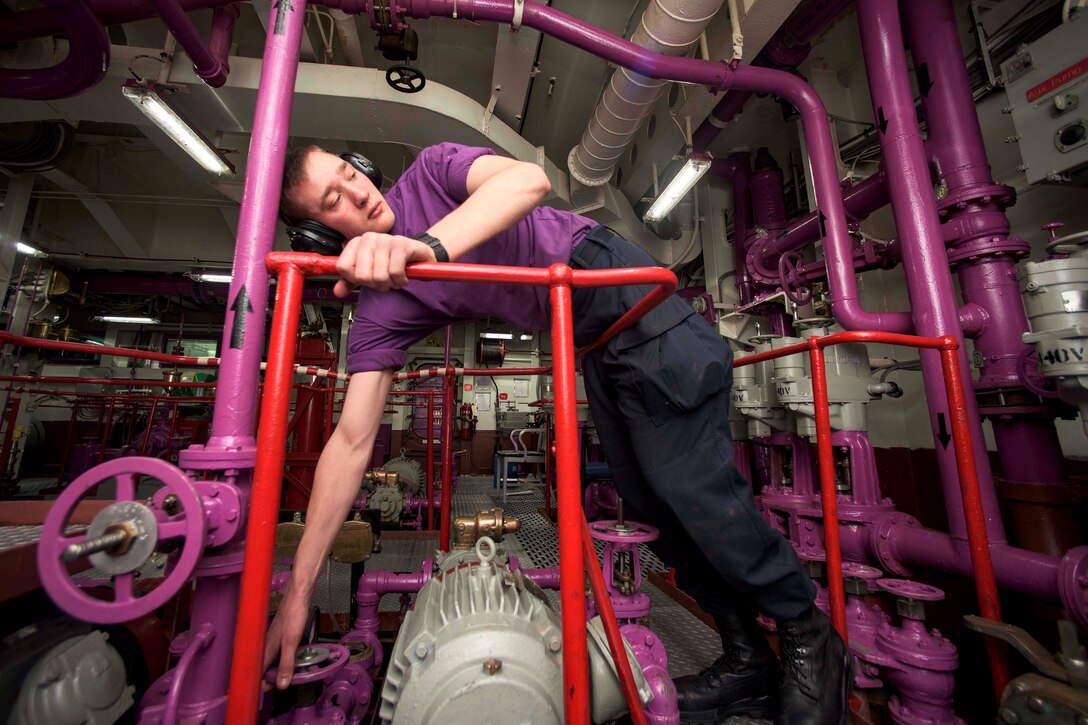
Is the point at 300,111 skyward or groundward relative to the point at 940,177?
skyward

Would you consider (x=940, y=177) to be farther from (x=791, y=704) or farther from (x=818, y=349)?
(x=791, y=704)

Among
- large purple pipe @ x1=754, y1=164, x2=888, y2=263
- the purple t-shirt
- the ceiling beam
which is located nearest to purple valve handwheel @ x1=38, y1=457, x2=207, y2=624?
the purple t-shirt

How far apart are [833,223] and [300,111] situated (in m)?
3.98

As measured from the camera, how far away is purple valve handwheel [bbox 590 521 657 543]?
1407 mm

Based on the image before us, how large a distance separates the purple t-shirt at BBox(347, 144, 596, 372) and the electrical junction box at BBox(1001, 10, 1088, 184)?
2415 mm

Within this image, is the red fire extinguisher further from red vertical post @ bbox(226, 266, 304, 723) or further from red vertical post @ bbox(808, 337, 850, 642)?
red vertical post @ bbox(226, 266, 304, 723)

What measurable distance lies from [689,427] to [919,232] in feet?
6.05

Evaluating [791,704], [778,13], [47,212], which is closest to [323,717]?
[791,704]

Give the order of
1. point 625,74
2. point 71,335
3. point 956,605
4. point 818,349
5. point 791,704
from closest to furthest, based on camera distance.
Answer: point 791,704 → point 818,349 → point 956,605 → point 625,74 → point 71,335

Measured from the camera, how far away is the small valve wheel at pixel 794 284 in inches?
132

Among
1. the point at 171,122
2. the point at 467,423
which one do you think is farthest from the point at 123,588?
the point at 467,423

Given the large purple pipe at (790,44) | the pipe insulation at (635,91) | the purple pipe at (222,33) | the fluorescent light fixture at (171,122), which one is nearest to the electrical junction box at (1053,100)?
the large purple pipe at (790,44)

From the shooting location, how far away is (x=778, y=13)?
2602mm

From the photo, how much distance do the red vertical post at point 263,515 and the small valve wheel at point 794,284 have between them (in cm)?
358
